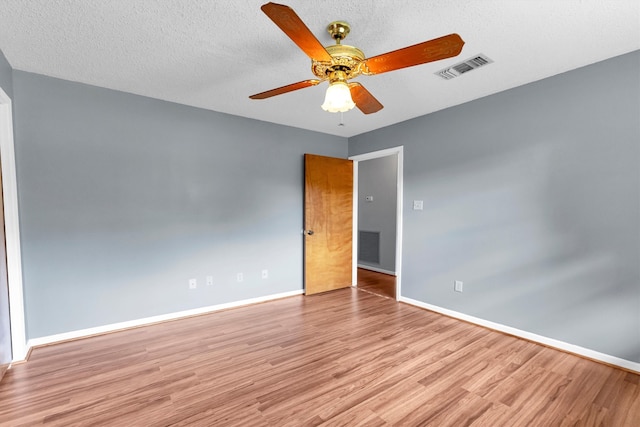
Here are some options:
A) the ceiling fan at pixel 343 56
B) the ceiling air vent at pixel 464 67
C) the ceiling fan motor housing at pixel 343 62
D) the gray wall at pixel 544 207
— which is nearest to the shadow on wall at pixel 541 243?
the gray wall at pixel 544 207

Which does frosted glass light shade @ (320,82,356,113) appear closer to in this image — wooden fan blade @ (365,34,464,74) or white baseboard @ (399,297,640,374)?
wooden fan blade @ (365,34,464,74)

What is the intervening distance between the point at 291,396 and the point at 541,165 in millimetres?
2913

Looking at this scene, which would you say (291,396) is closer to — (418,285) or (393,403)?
(393,403)

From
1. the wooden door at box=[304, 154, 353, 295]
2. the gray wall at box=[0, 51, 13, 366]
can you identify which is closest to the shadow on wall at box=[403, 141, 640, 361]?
the wooden door at box=[304, 154, 353, 295]

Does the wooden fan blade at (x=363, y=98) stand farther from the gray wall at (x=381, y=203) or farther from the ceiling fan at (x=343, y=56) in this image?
the gray wall at (x=381, y=203)

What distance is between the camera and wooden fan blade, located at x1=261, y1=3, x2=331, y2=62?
115 centimetres

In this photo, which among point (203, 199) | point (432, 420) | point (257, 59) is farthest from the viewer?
point (203, 199)

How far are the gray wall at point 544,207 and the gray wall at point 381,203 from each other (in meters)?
1.83

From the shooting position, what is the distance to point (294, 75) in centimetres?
252

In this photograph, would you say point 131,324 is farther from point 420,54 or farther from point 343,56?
point 420,54

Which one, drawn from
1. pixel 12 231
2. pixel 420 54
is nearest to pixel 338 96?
pixel 420 54

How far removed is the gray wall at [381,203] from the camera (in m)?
5.48

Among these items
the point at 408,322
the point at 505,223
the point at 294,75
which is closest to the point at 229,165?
the point at 294,75

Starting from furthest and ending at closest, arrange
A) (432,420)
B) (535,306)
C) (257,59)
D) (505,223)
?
1. (505,223)
2. (535,306)
3. (257,59)
4. (432,420)
